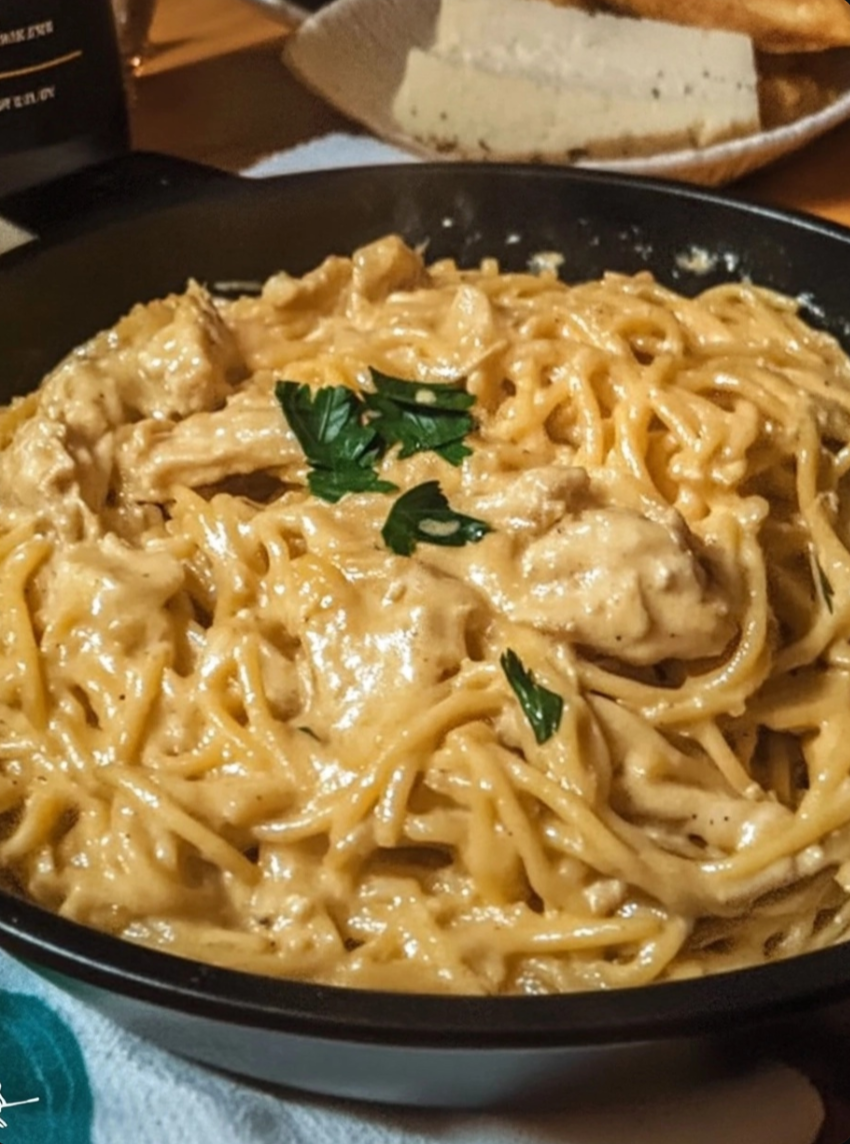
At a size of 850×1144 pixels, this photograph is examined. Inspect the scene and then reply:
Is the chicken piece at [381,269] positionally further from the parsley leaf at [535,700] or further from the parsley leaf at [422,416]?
the parsley leaf at [535,700]

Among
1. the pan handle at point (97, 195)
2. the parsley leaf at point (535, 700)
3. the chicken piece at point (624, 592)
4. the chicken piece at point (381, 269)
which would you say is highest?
the pan handle at point (97, 195)

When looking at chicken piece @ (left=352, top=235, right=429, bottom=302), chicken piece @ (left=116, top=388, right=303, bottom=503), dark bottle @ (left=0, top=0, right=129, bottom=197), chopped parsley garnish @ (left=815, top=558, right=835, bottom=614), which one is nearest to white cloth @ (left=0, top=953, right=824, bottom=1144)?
chopped parsley garnish @ (left=815, top=558, right=835, bottom=614)

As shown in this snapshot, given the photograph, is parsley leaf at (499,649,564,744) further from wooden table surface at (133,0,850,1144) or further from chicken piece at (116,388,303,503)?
wooden table surface at (133,0,850,1144)

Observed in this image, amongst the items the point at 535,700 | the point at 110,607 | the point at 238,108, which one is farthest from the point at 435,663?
the point at 238,108

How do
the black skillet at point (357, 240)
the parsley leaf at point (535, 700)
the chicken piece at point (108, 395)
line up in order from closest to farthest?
the parsley leaf at point (535, 700) → the chicken piece at point (108, 395) → the black skillet at point (357, 240)

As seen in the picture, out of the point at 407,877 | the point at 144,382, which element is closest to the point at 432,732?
the point at 407,877

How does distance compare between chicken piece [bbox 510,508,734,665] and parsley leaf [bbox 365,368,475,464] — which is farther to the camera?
parsley leaf [bbox 365,368,475,464]

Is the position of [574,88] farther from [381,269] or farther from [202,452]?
[202,452]

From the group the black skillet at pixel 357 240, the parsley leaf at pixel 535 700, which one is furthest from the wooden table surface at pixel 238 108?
the parsley leaf at pixel 535 700
